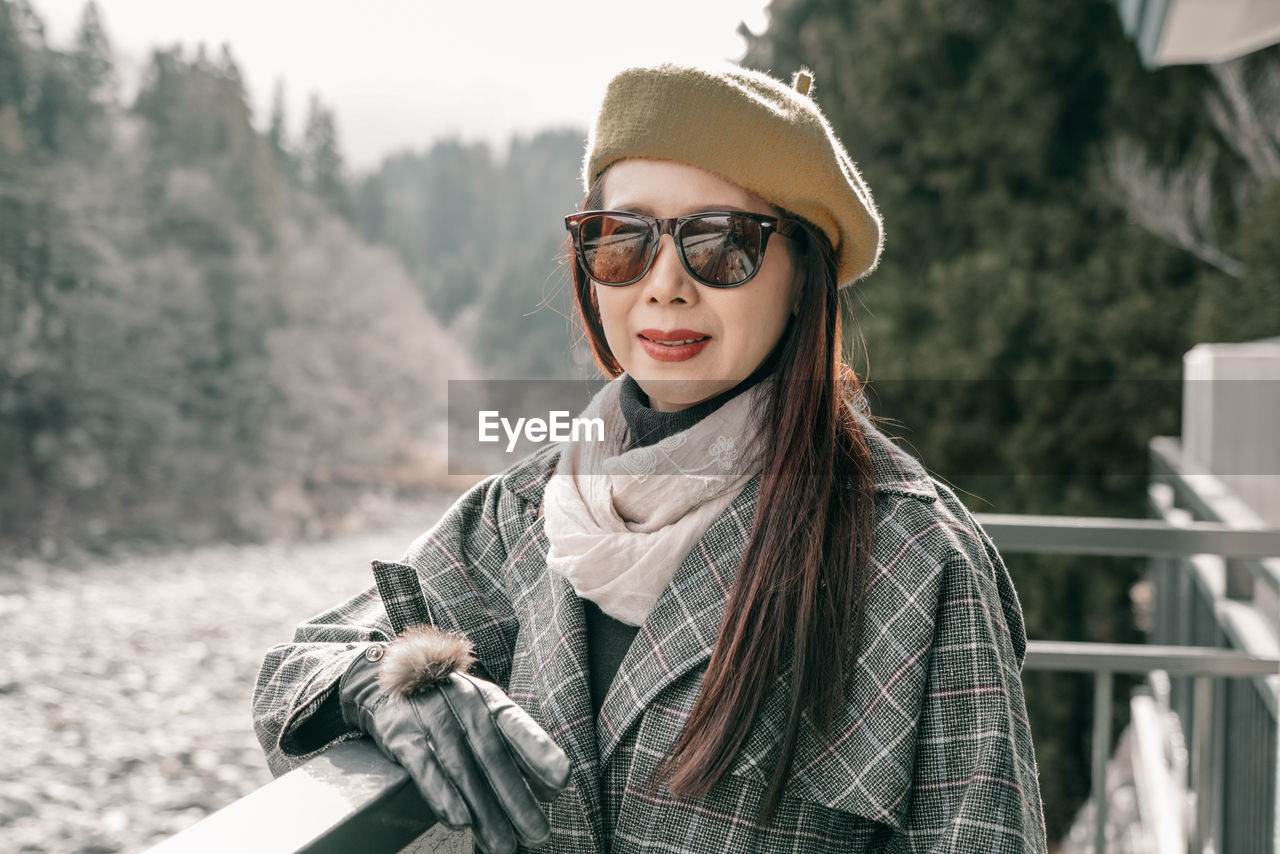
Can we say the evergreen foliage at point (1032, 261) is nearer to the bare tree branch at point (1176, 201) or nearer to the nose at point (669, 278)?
the bare tree branch at point (1176, 201)

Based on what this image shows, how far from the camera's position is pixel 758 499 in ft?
3.65

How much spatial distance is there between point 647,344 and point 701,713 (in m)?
0.39

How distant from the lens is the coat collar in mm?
1002

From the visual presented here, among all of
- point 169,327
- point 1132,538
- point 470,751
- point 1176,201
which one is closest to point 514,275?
point 169,327

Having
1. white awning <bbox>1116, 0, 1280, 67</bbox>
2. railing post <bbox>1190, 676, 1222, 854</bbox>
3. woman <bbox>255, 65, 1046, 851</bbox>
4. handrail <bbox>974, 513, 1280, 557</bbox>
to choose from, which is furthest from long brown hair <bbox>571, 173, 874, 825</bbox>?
white awning <bbox>1116, 0, 1280, 67</bbox>

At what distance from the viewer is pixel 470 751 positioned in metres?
0.87

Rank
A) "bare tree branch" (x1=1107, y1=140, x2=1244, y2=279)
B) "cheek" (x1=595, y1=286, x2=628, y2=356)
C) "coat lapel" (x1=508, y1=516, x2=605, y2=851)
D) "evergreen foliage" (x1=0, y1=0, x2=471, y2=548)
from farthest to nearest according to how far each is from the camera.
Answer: "evergreen foliage" (x1=0, y1=0, x2=471, y2=548)
"bare tree branch" (x1=1107, y1=140, x2=1244, y2=279)
"cheek" (x1=595, y1=286, x2=628, y2=356)
"coat lapel" (x1=508, y1=516, x2=605, y2=851)

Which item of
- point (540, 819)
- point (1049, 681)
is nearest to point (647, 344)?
point (540, 819)

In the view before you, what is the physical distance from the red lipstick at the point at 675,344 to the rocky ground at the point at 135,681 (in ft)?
55.1

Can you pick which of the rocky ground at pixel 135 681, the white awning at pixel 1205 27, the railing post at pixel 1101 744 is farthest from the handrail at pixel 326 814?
the rocky ground at pixel 135 681

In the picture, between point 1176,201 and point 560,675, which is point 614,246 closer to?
point 560,675

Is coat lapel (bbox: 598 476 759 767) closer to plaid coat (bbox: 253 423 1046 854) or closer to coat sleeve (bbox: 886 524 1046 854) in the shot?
plaid coat (bbox: 253 423 1046 854)

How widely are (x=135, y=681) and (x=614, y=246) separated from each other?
21272 millimetres

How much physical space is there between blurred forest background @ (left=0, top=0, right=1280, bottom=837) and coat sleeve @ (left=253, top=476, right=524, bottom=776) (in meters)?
0.31
